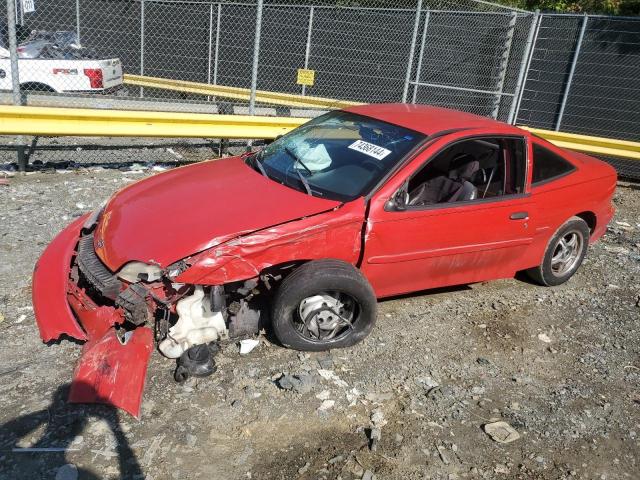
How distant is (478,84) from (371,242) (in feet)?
29.1

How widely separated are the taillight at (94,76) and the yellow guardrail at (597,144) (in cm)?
822

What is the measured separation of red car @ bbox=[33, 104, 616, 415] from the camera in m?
3.37

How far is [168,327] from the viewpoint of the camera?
11.4 ft

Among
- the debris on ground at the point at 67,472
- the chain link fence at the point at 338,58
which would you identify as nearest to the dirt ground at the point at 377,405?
the debris on ground at the point at 67,472

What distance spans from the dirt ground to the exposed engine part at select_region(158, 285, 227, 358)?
0.14m

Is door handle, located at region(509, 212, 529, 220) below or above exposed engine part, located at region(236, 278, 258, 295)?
above

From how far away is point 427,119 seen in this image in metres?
4.50

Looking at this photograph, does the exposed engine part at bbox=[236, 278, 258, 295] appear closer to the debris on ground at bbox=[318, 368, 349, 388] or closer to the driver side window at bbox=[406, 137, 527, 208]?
the debris on ground at bbox=[318, 368, 349, 388]

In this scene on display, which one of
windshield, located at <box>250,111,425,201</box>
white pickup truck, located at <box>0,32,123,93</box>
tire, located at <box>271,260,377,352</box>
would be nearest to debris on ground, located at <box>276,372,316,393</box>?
tire, located at <box>271,260,377,352</box>

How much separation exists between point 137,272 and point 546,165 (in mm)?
3475

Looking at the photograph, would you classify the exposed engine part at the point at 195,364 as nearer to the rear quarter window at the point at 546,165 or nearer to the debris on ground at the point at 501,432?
the debris on ground at the point at 501,432

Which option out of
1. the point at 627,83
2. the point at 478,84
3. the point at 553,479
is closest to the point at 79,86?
the point at 478,84

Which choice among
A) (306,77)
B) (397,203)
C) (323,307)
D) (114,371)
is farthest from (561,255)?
(306,77)

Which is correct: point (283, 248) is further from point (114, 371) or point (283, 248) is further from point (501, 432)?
point (501, 432)
